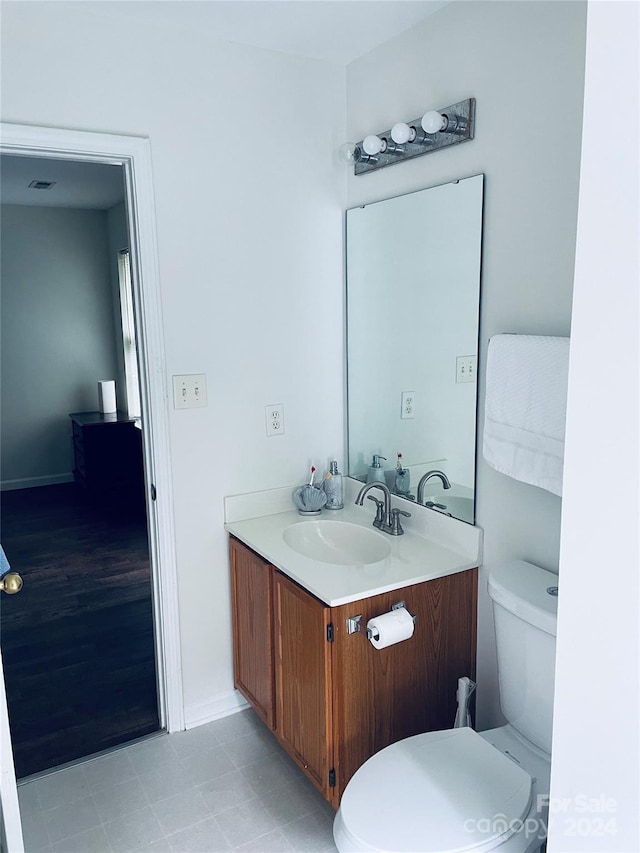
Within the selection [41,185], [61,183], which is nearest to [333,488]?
[61,183]

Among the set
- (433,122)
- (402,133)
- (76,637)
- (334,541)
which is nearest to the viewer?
(433,122)

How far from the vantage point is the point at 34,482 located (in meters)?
5.91

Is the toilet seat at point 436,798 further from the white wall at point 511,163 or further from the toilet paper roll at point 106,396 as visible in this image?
the toilet paper roll at point 106,396

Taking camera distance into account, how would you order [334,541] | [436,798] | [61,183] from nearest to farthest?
[436,798] < [334,541] < [61,183]

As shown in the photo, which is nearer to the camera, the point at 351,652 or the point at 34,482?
the point at 351,652

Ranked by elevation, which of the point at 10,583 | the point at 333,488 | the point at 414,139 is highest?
the point at 414,139

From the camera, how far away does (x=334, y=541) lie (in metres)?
2.44

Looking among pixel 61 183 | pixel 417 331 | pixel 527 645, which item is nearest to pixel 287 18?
pixel 417 331

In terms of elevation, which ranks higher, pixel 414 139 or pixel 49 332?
pixel 414 139

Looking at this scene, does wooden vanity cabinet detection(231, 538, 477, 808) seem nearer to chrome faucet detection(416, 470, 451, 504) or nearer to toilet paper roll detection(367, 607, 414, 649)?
toilet paper roll detection(367, 607, 414, 649)

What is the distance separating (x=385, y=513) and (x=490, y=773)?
36.4 inches

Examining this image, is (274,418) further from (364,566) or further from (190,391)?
(364,566)

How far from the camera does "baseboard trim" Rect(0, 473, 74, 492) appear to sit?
19.1 ft

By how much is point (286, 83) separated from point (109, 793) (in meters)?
2.44
